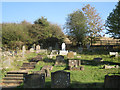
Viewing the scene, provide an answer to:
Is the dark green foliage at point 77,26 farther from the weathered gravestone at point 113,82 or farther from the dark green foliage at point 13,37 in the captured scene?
the weathered gravestone at point 113,82

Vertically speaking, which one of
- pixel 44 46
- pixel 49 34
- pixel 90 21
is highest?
pixel 90 21

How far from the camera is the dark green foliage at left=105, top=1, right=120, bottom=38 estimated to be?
25.0 m

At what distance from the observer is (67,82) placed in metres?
7.97

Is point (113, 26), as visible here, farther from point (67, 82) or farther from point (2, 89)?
point (2, 89)

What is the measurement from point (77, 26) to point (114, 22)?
32.3 ft

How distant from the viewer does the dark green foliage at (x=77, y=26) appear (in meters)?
33.2

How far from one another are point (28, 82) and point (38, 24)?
29605mm

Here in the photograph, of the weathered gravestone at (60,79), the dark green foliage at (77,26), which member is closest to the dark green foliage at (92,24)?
the dark green foliage at (77,26)

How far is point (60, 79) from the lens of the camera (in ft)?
26.2

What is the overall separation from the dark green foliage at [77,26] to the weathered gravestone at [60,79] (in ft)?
85.0

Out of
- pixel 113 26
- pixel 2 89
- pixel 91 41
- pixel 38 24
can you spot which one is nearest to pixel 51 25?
pixel 38 24

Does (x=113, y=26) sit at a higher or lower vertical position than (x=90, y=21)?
lower

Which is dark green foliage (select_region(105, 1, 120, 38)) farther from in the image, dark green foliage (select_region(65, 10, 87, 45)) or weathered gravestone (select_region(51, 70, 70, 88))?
weathered gravestone (select_region(51, 70, 70, 88))

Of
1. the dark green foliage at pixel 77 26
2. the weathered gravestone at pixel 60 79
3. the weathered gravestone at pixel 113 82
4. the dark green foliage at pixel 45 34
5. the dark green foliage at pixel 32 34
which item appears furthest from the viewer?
the dark green foliage at pixel 45 34
